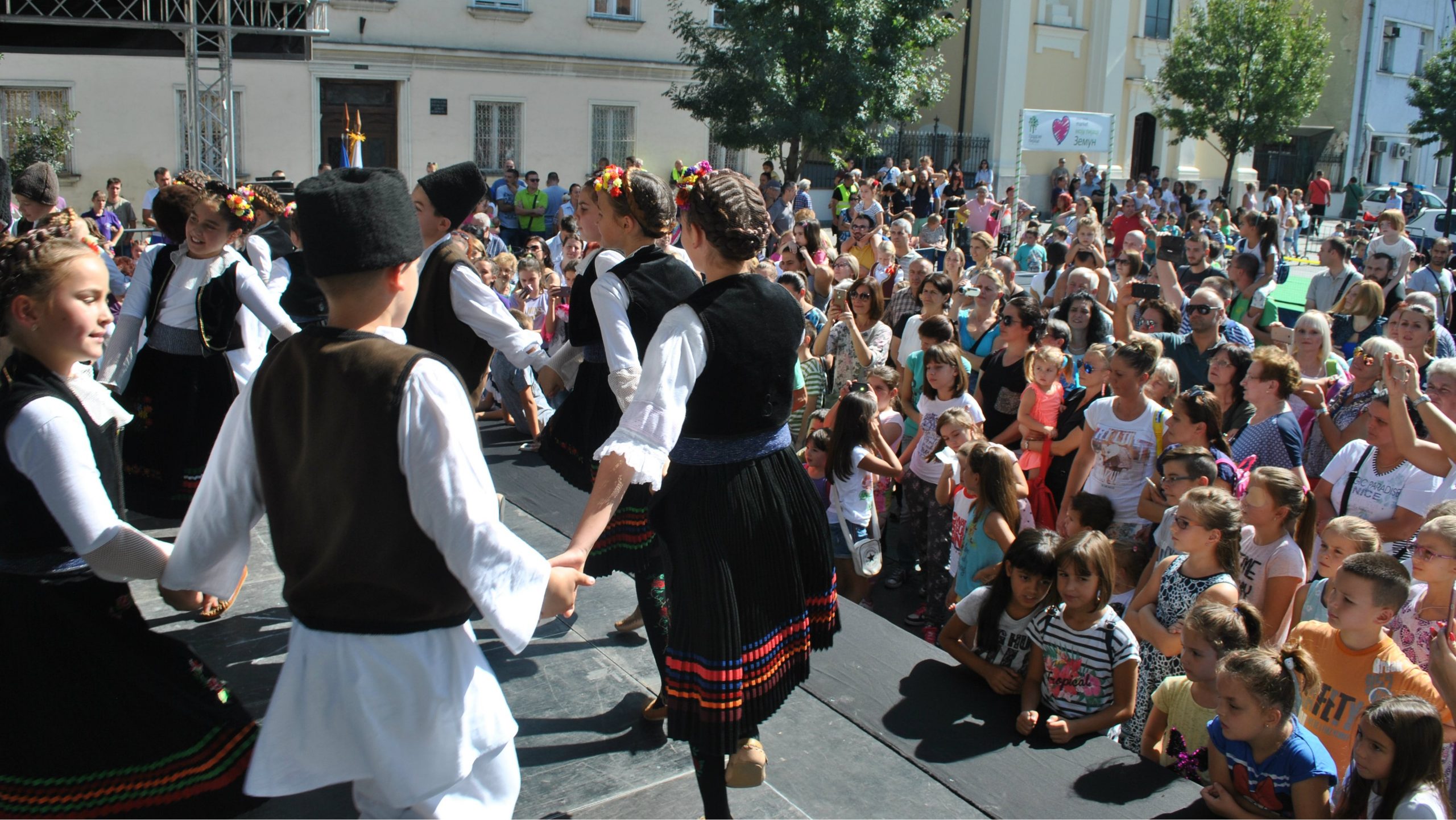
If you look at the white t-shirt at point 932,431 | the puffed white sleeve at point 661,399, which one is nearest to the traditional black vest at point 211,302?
the puffed white sleeve at point 661,399

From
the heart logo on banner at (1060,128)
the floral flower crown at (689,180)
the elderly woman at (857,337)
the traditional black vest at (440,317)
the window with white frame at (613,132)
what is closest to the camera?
the floral flower crown at (689,180)

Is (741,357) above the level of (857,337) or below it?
above

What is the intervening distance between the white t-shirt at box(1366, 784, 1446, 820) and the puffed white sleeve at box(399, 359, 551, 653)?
2.38 metres

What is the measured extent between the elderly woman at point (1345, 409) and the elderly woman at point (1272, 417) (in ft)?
1.30

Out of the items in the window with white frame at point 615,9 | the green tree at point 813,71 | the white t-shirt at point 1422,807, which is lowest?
the white t-shirt at point 1422,807

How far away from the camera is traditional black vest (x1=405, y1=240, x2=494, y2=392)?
3900 mm

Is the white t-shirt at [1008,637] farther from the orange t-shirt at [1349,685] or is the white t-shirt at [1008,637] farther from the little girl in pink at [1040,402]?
the little girl in pink at [1040,402]

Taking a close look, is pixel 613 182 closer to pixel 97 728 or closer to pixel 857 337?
pixel 97 728

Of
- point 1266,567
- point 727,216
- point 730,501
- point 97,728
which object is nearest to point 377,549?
point 97,728

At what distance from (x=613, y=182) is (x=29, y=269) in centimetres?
177

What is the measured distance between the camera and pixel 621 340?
3496 mm

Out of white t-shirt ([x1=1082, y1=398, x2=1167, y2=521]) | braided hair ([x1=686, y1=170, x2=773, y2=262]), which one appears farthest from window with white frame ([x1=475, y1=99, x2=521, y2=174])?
braided hair ([x1=686, y1=170, x2=773, y2=262])

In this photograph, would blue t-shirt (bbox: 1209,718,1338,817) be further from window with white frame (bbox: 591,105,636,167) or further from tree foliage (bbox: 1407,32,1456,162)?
tree foliage (bbox: 1407,32,1456,162)

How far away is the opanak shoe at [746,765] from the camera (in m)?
3.00
